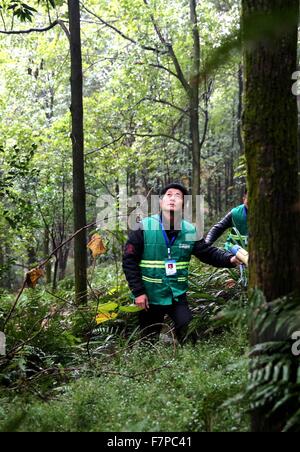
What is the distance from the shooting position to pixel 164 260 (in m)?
5.36

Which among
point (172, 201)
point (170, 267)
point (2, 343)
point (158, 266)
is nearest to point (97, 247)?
point (158, 266)

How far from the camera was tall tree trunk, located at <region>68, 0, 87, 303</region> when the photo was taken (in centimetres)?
700

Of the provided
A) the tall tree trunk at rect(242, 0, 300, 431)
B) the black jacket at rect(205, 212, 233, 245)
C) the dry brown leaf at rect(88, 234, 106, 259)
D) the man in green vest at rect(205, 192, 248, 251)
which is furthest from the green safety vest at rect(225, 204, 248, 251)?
the tall tree trunk at rect(242, 0, 300, 431)

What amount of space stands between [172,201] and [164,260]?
2.19 feet

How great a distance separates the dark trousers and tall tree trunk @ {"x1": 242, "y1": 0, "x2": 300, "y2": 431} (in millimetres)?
2900

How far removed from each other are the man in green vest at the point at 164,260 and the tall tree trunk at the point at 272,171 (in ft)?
9.38

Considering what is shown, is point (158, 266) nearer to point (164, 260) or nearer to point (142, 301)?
point (164, 260)

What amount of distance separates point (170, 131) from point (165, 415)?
58.4 feet

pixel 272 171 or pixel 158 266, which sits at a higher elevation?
pixel 272 171

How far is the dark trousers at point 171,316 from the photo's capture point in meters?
5.36

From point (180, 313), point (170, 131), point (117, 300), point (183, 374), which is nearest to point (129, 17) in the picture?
point (170, 131)

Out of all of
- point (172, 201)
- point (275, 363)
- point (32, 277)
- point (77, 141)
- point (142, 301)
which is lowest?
point (142, 301)

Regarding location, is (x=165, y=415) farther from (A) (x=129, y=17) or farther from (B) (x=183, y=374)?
(A) (x=129, y=17)

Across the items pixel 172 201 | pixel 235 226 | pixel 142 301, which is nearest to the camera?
pixel 142 301
